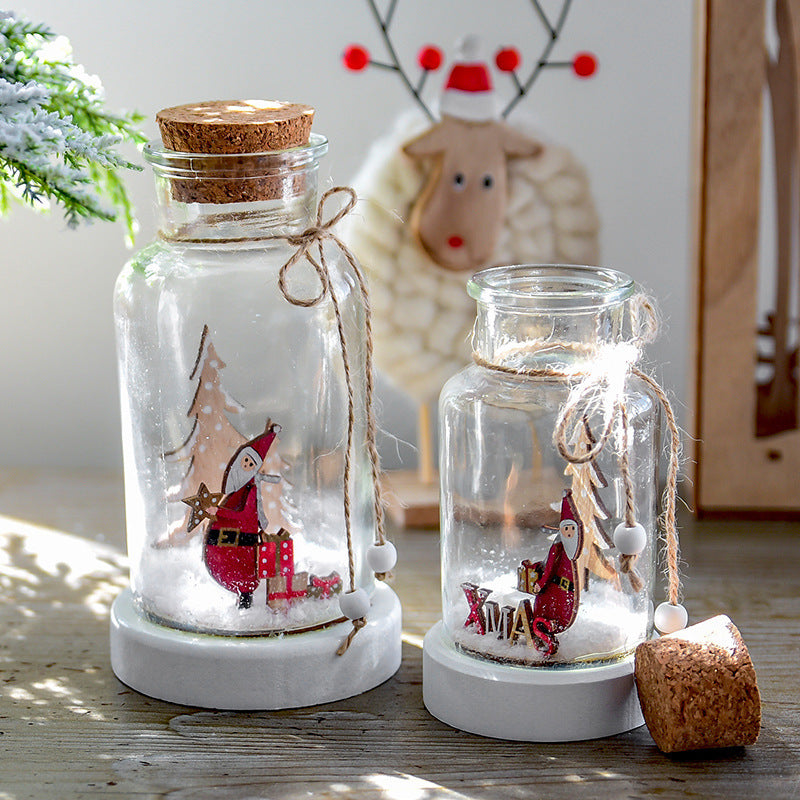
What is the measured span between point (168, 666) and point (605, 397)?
326mm

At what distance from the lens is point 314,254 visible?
0.80 m

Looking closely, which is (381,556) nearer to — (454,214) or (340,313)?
(340,313)

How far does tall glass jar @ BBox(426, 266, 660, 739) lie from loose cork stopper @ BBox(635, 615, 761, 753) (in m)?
0.04

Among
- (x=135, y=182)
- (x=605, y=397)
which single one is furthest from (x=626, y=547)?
(x=135, y=182)

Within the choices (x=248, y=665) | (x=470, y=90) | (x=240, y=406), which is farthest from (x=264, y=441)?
(x=470, y=90)

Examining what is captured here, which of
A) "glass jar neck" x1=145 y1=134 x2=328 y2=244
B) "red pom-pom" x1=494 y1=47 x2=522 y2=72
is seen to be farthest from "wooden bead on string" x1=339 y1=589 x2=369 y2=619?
"red pom-pom" x1=494 y1=47 x2=522 y2=72

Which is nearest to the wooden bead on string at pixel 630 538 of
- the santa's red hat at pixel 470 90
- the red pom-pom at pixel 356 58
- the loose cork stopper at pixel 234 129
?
the loose cork stopper at pixel 234 129

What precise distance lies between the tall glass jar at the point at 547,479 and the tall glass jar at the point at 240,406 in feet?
0.26

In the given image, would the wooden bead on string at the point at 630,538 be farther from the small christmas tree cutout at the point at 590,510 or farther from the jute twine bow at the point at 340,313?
the jute twine bow at the point at 340,313

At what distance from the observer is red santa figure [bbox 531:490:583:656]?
730 mm

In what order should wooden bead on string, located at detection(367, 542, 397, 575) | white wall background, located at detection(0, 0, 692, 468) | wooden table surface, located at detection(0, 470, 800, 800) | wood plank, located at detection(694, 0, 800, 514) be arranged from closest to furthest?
wooden table surface, located at detection(0, 470, 800, 800) → wooden bead on string, located at detection(367, 542, 397, 575) → wood plank, located at detection(694, 0, 800, 514) → white wall background, located at detection(0, 0, 692, 468)

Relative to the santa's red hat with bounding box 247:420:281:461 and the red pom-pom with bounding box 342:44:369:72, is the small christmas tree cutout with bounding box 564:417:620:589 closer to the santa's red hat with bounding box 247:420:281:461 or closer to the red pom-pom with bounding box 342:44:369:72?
the santa's red hat with bounding box 247:420:281:461

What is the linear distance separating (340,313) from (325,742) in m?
0.27

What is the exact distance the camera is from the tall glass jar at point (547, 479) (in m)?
0.73
